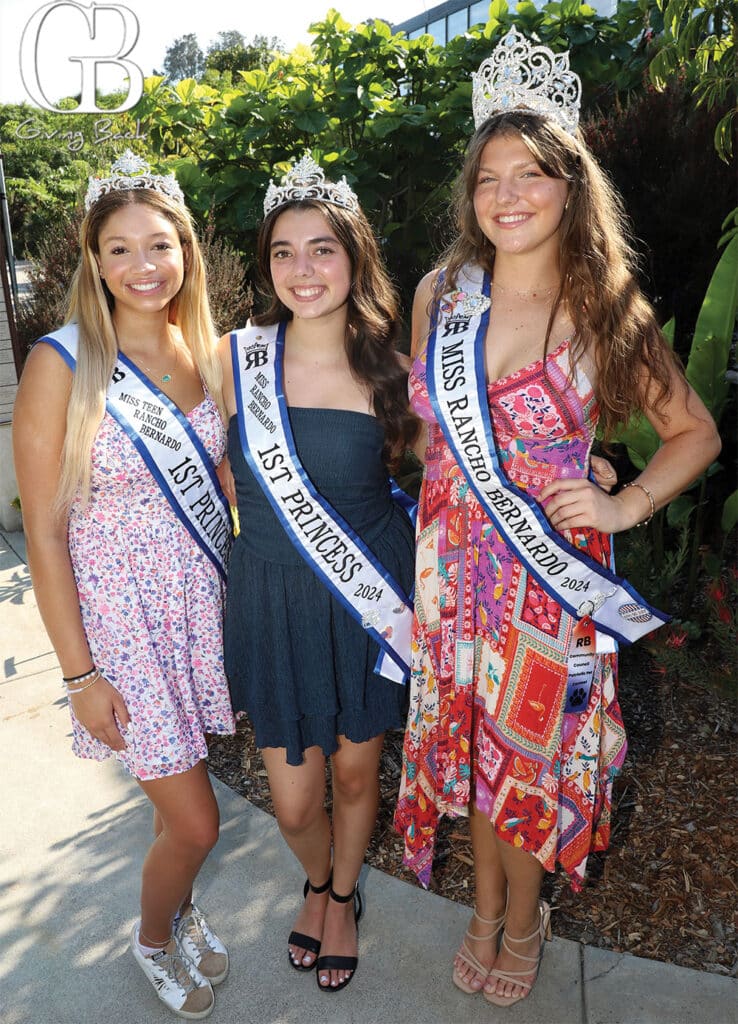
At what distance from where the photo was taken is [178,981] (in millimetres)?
2141

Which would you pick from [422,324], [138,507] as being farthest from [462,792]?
[422,324]

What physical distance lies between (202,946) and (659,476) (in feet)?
5.57

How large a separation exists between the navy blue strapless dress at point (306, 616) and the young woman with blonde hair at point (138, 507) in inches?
2.8

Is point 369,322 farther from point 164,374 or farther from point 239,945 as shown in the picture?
point 239,945

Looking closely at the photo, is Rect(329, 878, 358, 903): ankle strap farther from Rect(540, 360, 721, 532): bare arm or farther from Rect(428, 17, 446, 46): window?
Rect(428, 17, 446, 46): window

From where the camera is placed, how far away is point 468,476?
6.13ft

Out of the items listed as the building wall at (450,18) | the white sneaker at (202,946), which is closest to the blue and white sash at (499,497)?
the white sneaker at (202,946)

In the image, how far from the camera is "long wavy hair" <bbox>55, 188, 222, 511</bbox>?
1.77 meters

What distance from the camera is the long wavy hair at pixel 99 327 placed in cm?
177

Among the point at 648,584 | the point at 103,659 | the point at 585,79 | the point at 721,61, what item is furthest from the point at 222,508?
the point at 585,79

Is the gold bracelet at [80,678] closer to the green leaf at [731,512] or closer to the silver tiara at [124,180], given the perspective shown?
the silver tiara at [124,180]

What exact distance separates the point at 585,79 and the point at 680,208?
8.86ft

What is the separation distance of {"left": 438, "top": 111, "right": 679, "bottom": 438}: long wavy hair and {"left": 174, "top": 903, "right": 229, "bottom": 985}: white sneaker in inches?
67.9

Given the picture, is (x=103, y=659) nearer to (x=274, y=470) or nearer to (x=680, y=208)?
(x=274, y=470)
